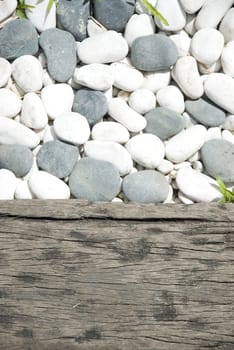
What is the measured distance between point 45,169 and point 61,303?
1.28ft

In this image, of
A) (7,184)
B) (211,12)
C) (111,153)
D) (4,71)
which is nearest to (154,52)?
(211,12)

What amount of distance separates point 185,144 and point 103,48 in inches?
13.7

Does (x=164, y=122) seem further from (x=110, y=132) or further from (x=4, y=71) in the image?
(x=4, y=71)

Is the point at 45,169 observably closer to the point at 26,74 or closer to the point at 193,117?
the point at 26,74

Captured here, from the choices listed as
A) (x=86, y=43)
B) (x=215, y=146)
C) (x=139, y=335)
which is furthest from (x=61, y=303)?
(x=86, y=43)

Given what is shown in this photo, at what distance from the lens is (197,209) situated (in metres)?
1.69

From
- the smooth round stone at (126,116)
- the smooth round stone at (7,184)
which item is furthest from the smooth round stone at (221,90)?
the smooth round stone at (7,184)

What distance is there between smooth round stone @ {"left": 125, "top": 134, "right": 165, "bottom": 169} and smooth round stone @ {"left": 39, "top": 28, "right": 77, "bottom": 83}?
0.26 metres

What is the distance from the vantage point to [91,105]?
183 cm

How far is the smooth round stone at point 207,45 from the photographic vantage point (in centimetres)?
186

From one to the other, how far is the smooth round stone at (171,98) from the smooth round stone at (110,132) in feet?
0.46

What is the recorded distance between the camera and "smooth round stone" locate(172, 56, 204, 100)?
186cm

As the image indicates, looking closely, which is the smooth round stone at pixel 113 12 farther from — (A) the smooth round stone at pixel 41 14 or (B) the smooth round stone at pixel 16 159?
(B) the smooth round stone at pixel 16 159

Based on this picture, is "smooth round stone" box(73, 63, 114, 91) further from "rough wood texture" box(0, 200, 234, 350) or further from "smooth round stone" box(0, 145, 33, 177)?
"rough wood texture" box(0, 200, 234, 350)
